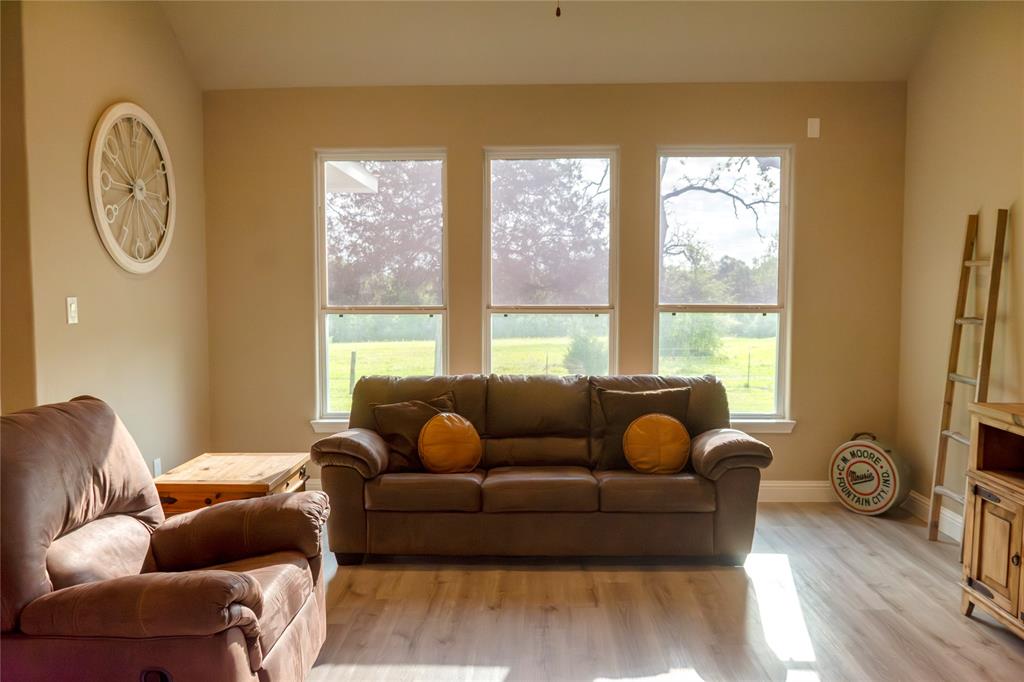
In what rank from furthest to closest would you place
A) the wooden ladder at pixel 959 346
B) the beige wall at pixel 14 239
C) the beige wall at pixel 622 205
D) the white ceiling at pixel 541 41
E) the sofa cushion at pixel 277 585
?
the beige wall at pixel 622 205 → the white ceiling at pixel 541 41 → the wooden ladder at pixel 959 346 → the beige wall at pixel 14 239 → the sofa cushion at pixel 277 585

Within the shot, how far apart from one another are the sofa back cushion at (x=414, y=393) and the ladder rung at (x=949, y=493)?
8.42 feet

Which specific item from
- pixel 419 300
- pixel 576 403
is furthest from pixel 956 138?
pixel 419 300

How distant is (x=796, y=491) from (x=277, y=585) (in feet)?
12.3

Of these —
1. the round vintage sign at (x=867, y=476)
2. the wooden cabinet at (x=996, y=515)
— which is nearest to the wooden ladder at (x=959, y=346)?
the round vintage sign at (x=867, y=476)

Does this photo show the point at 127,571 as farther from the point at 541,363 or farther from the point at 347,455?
the point at 541,363

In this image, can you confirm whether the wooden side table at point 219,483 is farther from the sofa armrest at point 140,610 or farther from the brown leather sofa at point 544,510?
the sofa armrest at point 140,610

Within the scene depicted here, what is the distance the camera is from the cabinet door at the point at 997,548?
2.71 metres

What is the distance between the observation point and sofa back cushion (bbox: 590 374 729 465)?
4.08m

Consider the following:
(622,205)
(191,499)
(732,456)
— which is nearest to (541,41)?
(622,205)

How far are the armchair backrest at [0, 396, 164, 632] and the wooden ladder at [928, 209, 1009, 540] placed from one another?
151 inches

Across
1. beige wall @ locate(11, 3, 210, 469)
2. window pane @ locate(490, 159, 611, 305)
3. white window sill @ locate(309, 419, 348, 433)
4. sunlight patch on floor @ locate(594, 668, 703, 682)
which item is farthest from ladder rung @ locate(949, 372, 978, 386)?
beige wall @ locate(11, 3, 210, 469)

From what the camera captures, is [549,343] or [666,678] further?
[549,343]

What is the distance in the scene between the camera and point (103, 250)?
369 centimetres

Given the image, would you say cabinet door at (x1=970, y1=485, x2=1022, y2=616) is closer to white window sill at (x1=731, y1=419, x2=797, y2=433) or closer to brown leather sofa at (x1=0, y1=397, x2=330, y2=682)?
white window sill at (x1=731, y1=419, x2=797, y2=433)
